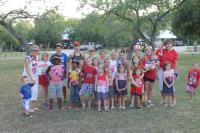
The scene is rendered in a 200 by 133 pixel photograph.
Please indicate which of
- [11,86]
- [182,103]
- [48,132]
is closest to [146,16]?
[11,86]

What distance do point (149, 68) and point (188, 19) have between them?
26.7 meters

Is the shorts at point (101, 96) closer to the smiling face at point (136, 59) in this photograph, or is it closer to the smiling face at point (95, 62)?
the smiling face at point (95, 62)

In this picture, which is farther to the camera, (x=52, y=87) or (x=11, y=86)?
(x=11, y=86)

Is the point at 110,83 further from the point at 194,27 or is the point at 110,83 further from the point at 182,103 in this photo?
the point at 194,27

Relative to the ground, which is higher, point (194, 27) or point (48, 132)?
point (194, 27)

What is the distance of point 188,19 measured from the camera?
36.2 meters

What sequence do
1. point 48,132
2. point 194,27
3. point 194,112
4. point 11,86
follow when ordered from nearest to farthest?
point 48,132 < point 194,112 < point 11,86 < point 194,27

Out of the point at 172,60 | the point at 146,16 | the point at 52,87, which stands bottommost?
the point at 52,87

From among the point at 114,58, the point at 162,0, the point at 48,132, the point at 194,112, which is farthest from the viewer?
the point at 162,0

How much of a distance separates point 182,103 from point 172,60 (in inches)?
51.8

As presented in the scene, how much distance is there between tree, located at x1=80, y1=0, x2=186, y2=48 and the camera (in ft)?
115

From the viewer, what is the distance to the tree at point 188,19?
115ft

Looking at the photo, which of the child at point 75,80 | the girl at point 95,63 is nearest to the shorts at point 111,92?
the girl at point 95,63

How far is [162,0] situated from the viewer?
3425 cm
